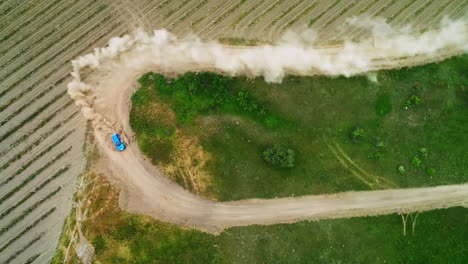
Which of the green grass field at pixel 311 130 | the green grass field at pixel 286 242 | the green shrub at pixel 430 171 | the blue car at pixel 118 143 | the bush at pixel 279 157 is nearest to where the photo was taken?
the green grass field at pixel 286 242

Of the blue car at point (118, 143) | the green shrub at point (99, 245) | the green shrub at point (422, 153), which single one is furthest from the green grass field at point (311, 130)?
the green shrub at point (99, 245)

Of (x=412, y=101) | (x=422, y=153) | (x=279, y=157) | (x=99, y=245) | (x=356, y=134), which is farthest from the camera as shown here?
(x=412, y=101)

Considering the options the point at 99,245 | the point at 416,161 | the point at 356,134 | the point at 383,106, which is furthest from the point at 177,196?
the point at 416,161

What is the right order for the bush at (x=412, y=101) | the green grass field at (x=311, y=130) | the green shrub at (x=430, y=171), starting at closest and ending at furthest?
the green grass field at (x=311, y=130)
the green shrub at (x=430, y=171)
the bush at (x=412, y=101)

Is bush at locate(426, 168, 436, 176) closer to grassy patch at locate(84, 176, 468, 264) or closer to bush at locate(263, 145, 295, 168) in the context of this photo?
grassy patch at locate(84, 176, 468, 264)

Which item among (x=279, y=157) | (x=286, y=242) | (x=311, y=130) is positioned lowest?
(x=286, y=242)

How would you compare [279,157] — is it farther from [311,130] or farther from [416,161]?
[416,161]

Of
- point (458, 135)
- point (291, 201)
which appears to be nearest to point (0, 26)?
point (291, 201)

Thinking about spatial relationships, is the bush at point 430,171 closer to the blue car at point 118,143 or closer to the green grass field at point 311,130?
the green grass field at point 311,130
